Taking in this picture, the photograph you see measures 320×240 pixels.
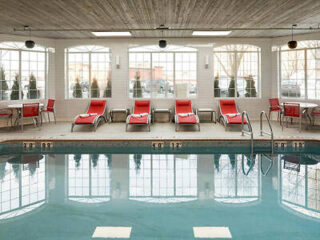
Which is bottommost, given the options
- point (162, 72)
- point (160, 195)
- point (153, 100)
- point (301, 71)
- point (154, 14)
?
point (160, 195)

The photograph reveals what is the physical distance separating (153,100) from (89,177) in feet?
20.4

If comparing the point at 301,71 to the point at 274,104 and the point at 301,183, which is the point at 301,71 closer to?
the point at 274,104

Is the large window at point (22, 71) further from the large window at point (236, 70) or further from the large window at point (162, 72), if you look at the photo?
the large window at point (236, 70)

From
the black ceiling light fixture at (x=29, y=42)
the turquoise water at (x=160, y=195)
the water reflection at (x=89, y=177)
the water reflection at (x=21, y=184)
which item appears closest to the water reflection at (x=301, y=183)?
the turquoise water at (x=160, y=195)

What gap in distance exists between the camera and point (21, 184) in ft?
16.3

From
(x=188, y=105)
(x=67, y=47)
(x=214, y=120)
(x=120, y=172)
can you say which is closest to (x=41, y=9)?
(x=120, y=172)

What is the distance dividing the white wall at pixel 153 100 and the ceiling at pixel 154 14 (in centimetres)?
214

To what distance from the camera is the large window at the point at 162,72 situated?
11.4 meters

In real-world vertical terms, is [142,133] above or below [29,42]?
below

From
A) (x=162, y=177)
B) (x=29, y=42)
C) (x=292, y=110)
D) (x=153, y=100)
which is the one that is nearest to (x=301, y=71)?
(x=292, y=110)

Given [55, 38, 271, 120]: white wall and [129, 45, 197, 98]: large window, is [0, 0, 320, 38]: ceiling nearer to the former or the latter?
[55, 38, 271, 120]: white wall

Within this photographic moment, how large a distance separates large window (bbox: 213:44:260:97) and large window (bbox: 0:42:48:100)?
598 cm

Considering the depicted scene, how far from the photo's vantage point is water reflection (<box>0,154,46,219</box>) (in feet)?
13.2

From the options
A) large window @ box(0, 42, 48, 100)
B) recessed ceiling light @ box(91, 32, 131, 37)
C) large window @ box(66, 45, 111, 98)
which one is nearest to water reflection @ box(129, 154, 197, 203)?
recessed ceiling light @ box(91, 32, 131, 37)
